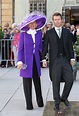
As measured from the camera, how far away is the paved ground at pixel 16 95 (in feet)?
24.1

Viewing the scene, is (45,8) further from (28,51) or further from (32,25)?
(28,51)

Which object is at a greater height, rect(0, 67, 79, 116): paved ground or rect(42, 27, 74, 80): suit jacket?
rect(42, 27, 74, 80): suit jacket

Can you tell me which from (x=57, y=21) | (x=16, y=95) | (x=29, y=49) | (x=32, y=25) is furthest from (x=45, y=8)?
(x=57, y=21)

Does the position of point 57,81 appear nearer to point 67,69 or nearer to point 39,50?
point 67,69

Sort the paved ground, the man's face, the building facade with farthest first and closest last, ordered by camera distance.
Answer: the building facade → the paved ground → the man's face

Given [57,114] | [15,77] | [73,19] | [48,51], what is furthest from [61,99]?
[73,19]

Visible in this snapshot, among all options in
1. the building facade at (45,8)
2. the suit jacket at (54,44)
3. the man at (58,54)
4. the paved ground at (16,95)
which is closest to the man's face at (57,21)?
the man at (58,54)

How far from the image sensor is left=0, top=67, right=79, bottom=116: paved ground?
734 cm

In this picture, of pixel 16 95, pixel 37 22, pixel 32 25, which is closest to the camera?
pixel 32 25

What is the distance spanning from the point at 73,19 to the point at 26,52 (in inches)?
625

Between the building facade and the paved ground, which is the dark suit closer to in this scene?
the paved ground

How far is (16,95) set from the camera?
8984 mm

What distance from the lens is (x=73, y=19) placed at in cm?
2292

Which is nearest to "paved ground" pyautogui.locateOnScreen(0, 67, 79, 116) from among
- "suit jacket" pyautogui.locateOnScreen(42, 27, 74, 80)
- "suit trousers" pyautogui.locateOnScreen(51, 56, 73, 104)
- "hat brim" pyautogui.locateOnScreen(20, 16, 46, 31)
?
"suit trousers" pyautogui.locateOnScreen(51, 56, 73, 104)
